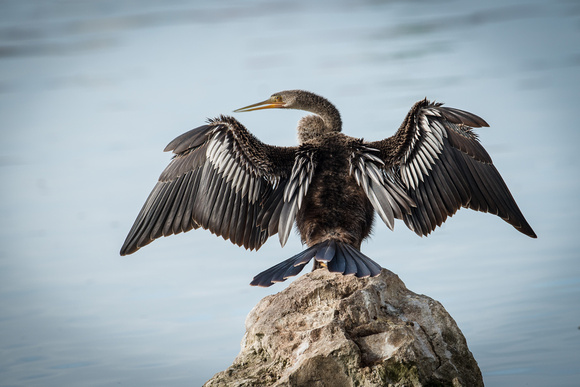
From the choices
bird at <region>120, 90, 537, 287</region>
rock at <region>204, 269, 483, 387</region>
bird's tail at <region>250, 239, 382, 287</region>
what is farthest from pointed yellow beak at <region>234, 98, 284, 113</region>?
rock at <region>204, 269, 483, 387</region>

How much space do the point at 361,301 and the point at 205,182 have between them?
1.45 m

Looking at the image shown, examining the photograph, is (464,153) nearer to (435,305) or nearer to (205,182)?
(435,305)

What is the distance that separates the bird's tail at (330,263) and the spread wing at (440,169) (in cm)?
72

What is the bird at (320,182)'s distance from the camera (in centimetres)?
415

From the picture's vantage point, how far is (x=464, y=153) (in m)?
4.35

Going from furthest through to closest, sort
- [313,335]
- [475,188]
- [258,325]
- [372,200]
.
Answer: [475,188], [372,200], [258,325], [313,335]

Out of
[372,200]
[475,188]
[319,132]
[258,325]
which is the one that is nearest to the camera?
[258,325]

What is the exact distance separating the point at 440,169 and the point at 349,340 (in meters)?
1.63

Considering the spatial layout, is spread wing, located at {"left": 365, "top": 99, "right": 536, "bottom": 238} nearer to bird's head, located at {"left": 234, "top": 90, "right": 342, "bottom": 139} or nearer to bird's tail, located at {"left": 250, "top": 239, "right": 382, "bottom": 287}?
bird's tail, located at {"left": 250, "top": 239, "right": 382, "bottom": 287}

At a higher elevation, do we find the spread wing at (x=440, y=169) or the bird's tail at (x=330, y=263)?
the spread wing at (x=440, y=169)

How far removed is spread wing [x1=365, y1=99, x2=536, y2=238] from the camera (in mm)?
4273

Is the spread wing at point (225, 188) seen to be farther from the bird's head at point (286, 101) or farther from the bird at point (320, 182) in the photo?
the bird's head at point (286, 101)

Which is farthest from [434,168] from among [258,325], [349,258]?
[258,325]

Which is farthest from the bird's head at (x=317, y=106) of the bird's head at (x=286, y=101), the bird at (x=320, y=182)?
the bird at (x=320, y=182)
